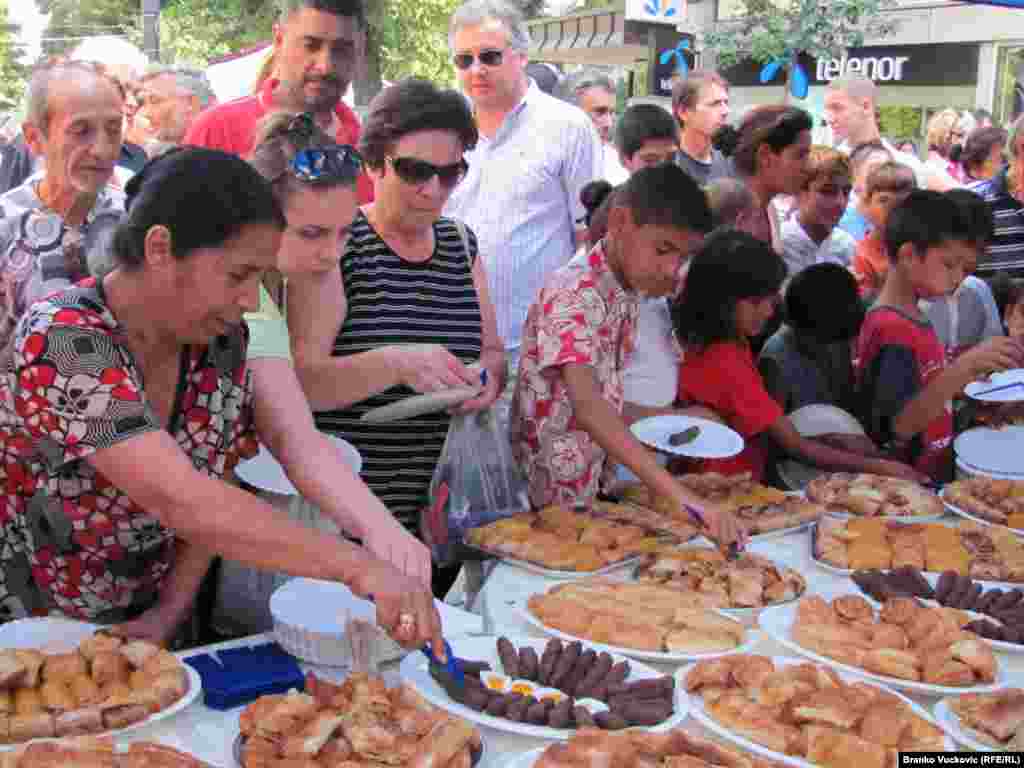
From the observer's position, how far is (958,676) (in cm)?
182

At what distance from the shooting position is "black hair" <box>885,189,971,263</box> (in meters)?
3.52

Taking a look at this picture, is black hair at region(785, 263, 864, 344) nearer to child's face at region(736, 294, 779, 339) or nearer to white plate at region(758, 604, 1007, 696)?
child's face at region(736, 294, 779, 339)

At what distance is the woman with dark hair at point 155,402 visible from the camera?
1.63 m

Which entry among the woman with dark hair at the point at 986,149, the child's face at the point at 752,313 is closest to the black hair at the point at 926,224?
the child's face at the point at 752,313

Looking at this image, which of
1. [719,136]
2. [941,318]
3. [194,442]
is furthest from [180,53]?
[194,442]

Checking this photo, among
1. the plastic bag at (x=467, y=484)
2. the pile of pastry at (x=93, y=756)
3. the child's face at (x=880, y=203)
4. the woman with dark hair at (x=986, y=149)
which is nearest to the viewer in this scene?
the pile of pastry at (x=93, y=756)

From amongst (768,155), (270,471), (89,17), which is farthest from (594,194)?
(89,17)

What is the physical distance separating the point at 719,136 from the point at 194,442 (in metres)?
3.43

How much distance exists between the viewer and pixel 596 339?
272cm

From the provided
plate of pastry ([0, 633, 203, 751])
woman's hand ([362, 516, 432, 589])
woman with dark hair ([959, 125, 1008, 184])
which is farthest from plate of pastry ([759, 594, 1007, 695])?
woman with dark hair ([959, 125, 1008, 184])

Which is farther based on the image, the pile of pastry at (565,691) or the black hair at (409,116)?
the black hair at (409,116)

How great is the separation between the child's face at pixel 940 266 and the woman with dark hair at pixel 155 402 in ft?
7.89

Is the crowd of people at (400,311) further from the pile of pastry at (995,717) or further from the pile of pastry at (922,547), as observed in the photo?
the pile of pastry at (995,717)

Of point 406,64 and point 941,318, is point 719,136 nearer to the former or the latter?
point 941,318
